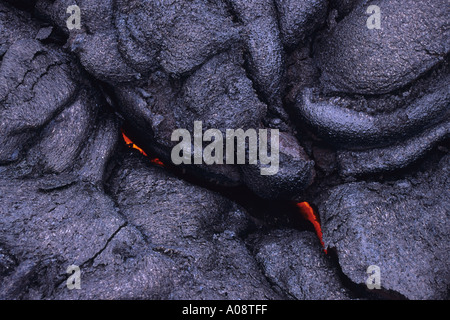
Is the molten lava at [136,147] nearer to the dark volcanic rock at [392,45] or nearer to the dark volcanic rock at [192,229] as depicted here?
the dark volcanic rock at [192,229]

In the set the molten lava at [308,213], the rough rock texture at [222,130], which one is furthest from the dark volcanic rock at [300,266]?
the molten lava at [308,213]

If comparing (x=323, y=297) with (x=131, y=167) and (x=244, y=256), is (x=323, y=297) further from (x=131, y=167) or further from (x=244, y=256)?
(x=131, y=167)

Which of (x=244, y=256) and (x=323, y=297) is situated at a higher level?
(x=244, y=256)

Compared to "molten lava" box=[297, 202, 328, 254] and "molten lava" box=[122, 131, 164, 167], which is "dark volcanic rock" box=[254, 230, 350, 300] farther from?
"molten lava" box=[122, 131, 164, 167]
